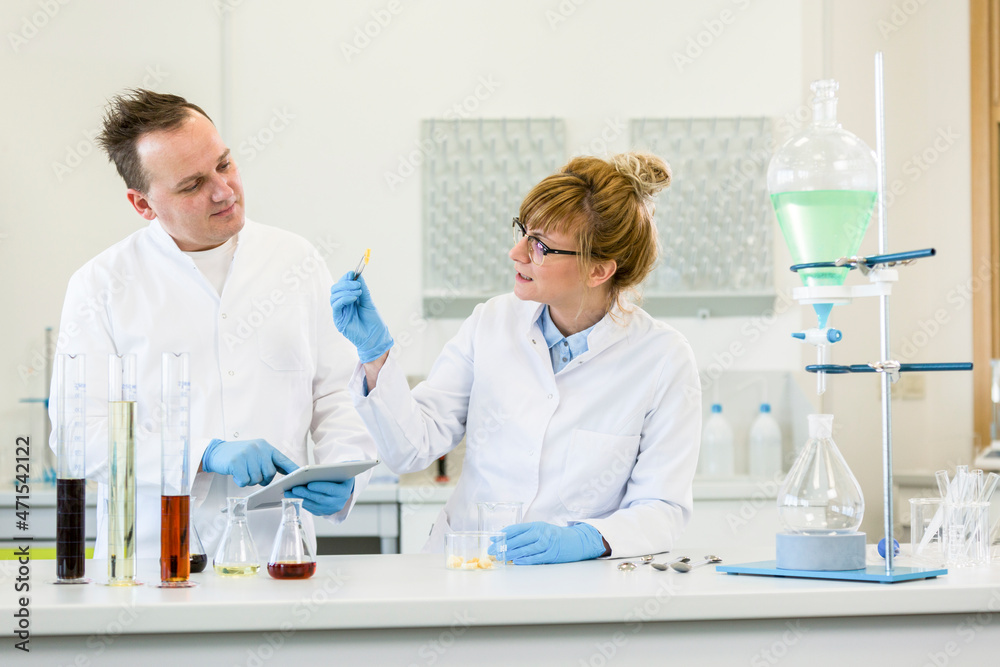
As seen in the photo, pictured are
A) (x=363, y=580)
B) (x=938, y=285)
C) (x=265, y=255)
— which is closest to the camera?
(x=363, y=580)

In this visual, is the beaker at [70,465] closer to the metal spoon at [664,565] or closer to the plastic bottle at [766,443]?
the metal spoon at [664,565]

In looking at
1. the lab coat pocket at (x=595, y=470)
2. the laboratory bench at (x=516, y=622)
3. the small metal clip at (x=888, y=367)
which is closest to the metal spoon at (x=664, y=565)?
the laboratory bench at (x=516, y=622)

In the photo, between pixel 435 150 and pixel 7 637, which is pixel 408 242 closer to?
pixel 435 150

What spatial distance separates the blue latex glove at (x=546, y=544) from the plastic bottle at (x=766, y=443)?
207 centimetres

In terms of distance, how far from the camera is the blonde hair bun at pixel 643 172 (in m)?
1.92

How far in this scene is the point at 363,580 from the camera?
1.40m

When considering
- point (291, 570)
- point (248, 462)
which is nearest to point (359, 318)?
point (248, 462)

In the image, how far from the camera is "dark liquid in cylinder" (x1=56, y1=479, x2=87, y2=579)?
1410 millimetres

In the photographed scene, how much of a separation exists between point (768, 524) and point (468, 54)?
205cm

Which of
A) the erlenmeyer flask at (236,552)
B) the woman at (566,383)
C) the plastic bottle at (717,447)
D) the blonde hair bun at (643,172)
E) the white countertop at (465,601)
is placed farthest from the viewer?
the plastic bottle at (717,447)

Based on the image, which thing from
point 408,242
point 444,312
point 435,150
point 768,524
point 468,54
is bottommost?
point 768,524

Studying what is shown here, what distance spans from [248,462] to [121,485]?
0.36m

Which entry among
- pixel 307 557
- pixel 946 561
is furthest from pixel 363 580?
pixel 946 561

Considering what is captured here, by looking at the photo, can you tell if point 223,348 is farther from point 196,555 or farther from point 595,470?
point 595,470
